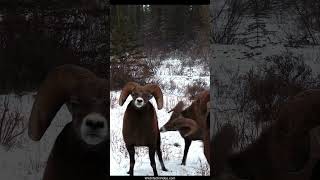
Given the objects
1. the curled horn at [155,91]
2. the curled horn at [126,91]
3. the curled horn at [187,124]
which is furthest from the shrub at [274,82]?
the curled horn at [126,91]

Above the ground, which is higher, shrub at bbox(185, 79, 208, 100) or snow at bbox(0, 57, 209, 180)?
shrub at bbox(185, 79, 208, 100)

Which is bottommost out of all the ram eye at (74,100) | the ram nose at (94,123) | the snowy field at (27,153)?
the snowy field at (27,153)

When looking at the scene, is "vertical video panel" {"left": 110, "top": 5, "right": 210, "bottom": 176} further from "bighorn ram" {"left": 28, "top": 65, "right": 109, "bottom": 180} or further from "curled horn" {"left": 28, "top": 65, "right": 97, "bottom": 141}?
"curled horn" {"left": 28, "top": 65, "right": 97, "bottom": 141}

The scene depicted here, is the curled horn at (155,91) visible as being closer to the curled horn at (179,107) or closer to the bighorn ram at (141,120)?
the bighorn ram at (141,120)

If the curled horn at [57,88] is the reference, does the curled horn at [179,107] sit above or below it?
below

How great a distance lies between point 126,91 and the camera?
16.6 feet

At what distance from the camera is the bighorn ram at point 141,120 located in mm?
5082

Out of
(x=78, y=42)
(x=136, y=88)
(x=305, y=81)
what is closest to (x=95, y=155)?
(x=136, y=88)

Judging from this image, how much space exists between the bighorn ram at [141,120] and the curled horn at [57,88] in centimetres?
39

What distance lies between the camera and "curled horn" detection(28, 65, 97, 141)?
504 cm

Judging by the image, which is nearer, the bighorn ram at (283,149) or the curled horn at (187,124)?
the bighorn ram at (283,149)

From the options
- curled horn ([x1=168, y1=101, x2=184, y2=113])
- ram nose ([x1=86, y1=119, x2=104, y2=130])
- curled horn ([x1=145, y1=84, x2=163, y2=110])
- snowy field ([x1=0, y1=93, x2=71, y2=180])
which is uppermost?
curled horn ([x1=145, y1=84, x2=163, y2=110])

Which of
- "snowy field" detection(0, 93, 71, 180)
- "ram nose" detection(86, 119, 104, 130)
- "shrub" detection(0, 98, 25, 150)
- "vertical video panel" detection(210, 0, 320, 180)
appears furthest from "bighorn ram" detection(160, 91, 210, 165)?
"shrub" detection(0, 98, 25, 150)

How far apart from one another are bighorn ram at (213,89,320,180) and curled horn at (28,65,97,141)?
1.30m
